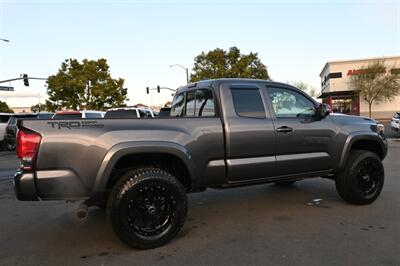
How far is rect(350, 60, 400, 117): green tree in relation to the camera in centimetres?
4738

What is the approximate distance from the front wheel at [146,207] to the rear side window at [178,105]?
161 centimetres

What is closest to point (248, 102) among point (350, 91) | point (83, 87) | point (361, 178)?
point (361, 178)

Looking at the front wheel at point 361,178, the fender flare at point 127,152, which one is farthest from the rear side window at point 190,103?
the front wheel at point 361,178

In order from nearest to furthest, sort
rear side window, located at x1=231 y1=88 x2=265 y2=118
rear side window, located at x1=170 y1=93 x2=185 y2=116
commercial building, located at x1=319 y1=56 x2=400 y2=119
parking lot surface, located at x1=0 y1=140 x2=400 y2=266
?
parking lot surface, located at x1=0 y1=140 x2=400 y2=266, rear side window, located at x1=231 y1=88 x2=265 y2=118, rear side window, located at x1=170 y1=93 x2=185 y2=116, commercial building, located at x1=319 y1=56 x2=400 y2=119

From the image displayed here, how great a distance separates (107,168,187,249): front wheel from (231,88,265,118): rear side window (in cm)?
134

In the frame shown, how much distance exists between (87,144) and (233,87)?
207cm

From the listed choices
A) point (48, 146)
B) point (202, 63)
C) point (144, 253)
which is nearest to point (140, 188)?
point (144, 253)

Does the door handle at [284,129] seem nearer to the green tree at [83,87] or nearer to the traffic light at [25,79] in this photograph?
the traffic light at [25,79]

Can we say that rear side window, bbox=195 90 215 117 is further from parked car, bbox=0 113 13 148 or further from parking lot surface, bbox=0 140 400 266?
parked car, bbox=0 113 13 148

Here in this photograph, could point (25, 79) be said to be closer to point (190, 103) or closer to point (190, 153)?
point (190, 103)

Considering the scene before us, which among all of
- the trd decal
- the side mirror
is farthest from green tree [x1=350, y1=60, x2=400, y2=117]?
the trd decal

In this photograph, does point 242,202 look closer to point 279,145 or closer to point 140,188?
point 279,145

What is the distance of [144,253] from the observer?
12.8 ft

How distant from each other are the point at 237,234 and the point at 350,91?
170ft
